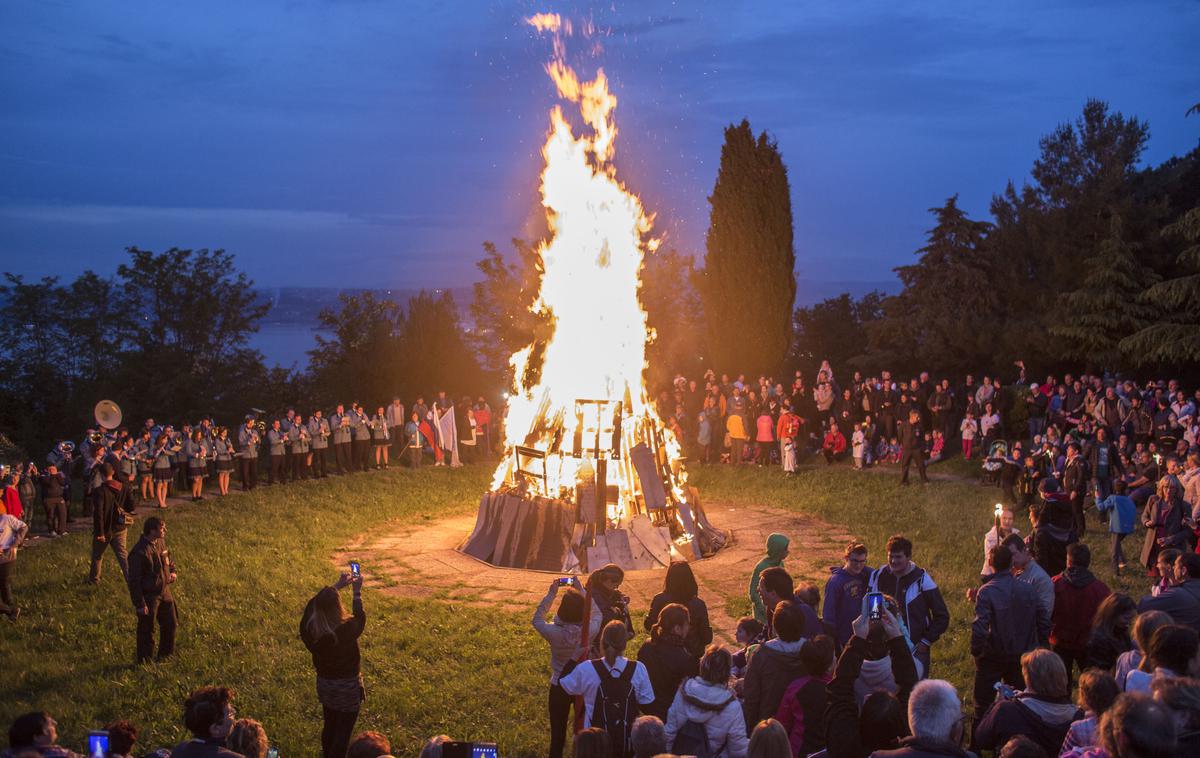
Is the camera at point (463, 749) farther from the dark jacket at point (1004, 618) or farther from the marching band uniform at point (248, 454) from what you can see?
the marching band uniform at point (248, 454)

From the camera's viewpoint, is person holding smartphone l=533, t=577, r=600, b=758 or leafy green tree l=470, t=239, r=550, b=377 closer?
person holding smartphone l=533, t=577, r=600, b=758

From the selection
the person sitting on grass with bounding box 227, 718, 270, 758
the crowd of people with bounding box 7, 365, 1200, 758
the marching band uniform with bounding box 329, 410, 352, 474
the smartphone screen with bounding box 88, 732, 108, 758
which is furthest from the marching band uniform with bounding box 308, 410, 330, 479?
the smartphone screen with bounding box 88, 732, 108, 758

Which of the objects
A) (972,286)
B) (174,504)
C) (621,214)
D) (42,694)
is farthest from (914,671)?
(972,286)

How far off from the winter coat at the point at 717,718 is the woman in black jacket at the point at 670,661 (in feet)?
2.81

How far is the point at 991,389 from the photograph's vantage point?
82.9 ft

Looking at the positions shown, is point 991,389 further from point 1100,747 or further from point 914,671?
point 1100,747

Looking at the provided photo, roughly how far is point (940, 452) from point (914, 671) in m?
19.3

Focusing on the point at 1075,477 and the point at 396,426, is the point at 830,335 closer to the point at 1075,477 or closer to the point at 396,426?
the point at 396,426

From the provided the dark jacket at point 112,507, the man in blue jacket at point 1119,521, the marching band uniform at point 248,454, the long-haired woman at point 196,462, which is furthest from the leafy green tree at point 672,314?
the dark jacket at point 112,507

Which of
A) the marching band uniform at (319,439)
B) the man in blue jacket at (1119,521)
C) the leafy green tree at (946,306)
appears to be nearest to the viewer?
the man in blue jacket at (1119,521)

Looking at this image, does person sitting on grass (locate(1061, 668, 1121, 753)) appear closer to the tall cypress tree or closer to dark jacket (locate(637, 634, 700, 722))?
dark jacket (locate(637, 634, 700, 722))

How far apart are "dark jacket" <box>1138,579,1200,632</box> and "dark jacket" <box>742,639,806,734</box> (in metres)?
2.88

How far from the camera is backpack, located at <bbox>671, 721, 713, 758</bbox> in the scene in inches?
248

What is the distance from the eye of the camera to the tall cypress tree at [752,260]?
3316 cm
